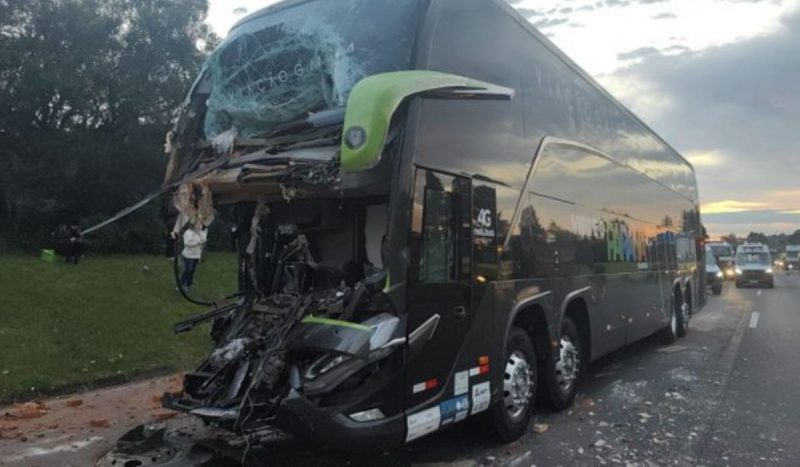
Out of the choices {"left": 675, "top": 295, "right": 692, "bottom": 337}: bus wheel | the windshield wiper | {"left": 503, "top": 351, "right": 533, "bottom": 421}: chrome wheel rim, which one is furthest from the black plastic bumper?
{"left": 675, "top": 295, "right": 692, "bottom": 337}: bus wheel

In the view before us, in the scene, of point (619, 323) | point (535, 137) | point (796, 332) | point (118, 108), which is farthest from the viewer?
point (118, 108)

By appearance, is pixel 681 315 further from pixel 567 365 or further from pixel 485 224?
pixel 485 224

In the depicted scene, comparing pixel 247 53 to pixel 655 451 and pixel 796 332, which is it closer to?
pixel 655 451

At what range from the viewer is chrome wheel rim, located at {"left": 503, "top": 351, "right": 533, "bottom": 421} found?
627cm

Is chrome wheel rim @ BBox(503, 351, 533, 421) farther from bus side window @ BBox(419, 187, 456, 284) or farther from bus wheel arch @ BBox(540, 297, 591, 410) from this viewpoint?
bus side window @ BBox(419, 187, 456, 284)

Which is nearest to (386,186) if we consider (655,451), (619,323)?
(655,451)

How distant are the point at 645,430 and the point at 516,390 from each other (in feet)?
4.66

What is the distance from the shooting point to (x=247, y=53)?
20.8 ft

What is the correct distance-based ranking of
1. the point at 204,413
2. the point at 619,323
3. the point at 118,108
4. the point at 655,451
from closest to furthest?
the point at 204,413, the point at 655,451, the point at 619,323, the point at 118,108

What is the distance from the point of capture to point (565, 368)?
7.52 m

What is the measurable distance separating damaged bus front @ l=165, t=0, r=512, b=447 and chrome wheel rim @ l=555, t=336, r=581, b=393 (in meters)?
2.79

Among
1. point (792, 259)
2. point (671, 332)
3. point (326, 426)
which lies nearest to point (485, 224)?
point (326, 426)

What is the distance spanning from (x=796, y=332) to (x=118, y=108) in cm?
2617

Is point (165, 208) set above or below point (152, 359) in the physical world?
above
